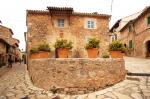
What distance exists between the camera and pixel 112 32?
32062mm

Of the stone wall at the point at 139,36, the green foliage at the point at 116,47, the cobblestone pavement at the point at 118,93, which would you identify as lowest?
the cobblestone pavement at the point at 118,93

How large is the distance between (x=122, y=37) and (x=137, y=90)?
20.6 m

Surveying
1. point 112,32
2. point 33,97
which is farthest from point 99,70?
point 112,32

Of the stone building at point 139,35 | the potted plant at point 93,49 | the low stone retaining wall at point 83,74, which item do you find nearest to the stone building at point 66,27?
the stone building at point 139,35

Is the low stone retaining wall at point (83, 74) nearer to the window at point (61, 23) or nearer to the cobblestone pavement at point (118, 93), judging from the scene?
the cobblestone pavement at point (118, 93)

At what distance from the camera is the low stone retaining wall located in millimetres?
8219

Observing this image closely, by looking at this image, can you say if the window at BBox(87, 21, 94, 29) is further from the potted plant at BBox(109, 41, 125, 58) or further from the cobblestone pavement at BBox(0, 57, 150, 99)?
the cobblestone pavement at BBox(0, 57, 150, 99)

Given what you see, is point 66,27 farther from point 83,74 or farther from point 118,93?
point 118,93

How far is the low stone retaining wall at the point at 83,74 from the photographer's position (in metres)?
8.22

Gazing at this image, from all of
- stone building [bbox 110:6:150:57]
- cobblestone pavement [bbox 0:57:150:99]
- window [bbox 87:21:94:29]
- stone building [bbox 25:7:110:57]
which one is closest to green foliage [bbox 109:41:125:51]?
cobblestone pavement [bbox 0:57:150:99]

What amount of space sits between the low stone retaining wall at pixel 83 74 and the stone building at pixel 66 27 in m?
7.90

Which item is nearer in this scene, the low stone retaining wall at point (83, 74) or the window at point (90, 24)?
the low stone retaining wall at point (83, 74)

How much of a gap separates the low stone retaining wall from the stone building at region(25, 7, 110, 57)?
790cm

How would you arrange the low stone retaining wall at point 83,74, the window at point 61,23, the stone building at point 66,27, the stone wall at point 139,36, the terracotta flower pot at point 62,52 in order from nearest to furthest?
the low stone retaining wall at point 83,74 → the terracotta flower pot at point 62,52 → the stone building at point 66,27 → the window at point 61,23 → the stone wall at point 139,36
